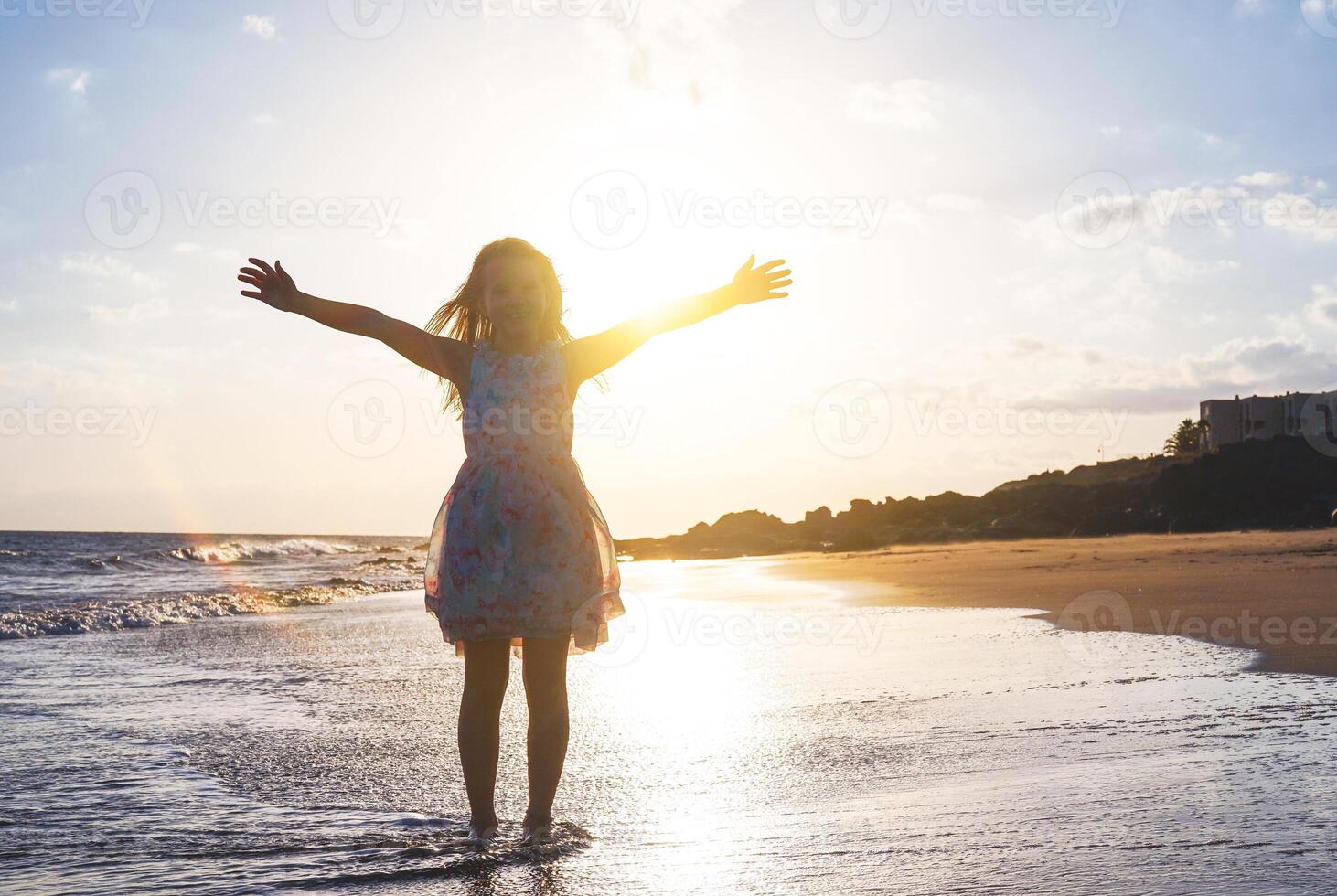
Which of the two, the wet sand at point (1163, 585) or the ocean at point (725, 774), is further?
the wet sand at point (1163, 585)

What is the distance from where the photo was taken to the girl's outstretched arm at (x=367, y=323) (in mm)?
3365

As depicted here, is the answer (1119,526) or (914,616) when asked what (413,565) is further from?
(914,616)

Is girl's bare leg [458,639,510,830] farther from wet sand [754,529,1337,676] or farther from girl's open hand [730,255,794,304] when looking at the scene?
wet sand [754,529,1337,676]

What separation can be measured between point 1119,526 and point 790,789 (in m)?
30.2

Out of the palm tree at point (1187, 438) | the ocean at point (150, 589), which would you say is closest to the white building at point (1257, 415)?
the palm tree at point (1187, 438)

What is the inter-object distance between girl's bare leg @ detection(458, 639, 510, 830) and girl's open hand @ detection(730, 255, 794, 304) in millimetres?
1460

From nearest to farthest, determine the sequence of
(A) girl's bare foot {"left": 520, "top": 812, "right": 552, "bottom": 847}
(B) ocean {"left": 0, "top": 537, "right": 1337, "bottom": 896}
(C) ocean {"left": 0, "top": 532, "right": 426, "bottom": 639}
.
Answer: (B) ocean {"left": 0, "top": 537, "right": 1337, "bottom": 896} → (A) girl's bare foot {"left": 520, "top": 812, "right": 552, "bottom": 847} → (C) ocean {"left": 0, "top": 532, "right": 426, "bottom": 639}

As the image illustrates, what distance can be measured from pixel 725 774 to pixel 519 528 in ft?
3.98

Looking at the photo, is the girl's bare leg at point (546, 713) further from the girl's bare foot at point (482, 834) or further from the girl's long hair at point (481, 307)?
the girl's long hair at point (481, 307)

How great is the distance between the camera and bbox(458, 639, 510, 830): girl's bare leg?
2.94 metres

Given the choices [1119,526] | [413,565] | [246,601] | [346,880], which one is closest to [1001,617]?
[346,880]

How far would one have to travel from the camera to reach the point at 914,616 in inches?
384

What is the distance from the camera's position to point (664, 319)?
3582 millimetres

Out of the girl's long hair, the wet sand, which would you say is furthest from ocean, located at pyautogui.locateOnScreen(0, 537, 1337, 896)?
the girl's long hair
